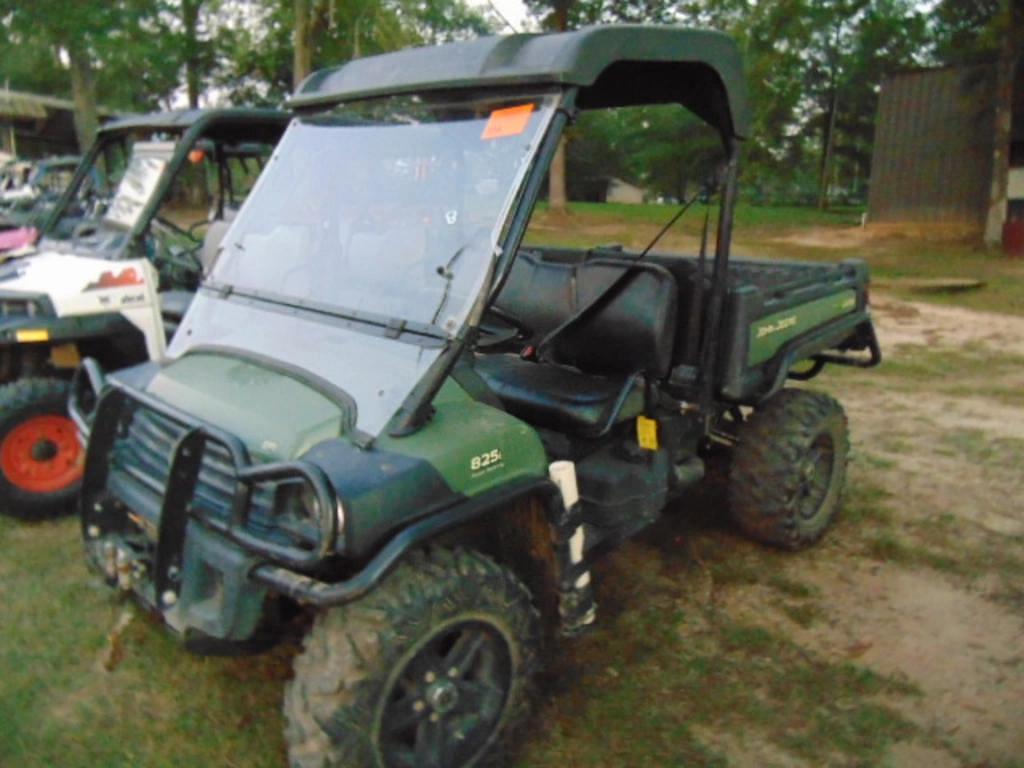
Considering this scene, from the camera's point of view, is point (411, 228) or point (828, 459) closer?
point (411, 228)

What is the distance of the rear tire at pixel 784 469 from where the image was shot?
399cm

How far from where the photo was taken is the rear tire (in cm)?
399

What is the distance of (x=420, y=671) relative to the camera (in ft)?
7.84

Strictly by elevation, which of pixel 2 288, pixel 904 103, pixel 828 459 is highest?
pixel 904 103

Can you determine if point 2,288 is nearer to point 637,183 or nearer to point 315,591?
point 315,591

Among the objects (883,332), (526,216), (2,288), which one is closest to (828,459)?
(526,216)

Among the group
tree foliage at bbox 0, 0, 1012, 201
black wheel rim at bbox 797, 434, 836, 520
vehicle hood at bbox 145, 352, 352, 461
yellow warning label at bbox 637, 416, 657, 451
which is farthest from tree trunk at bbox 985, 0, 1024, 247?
vehicle hood at bbox 145, 352, 352, 461

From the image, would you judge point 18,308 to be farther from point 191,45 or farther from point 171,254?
point 191,45

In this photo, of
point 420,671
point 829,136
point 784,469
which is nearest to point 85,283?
point 420,671

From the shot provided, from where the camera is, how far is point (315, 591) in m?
2.12

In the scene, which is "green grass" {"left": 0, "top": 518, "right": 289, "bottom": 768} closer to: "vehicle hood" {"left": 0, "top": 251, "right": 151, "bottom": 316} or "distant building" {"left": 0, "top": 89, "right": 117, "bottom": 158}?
"vehicle hood" {"left": 0, "top": 251, "right": 151, "bottom": 316}

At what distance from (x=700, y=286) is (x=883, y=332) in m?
6.80

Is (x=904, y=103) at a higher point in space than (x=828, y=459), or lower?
higher

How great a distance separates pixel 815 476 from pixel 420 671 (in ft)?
8.51
